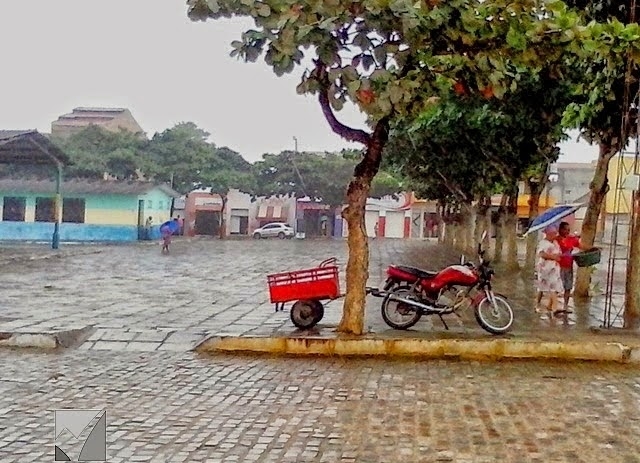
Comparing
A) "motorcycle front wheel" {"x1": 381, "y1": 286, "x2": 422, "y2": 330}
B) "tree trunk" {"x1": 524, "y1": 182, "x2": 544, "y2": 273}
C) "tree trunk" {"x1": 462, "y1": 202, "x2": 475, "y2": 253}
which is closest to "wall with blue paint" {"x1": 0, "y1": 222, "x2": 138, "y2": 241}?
"tree trunk" {"x1": 462, "y1": 202, "x2": 475, "y2": 253}

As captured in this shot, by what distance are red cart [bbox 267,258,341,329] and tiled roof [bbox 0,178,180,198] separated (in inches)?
1301

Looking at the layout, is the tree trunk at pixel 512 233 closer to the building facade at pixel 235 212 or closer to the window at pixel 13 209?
the window at pixel 13 209

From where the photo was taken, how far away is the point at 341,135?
36.5ft

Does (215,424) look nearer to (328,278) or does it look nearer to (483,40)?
(328,278)

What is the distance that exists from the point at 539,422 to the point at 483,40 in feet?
15.7

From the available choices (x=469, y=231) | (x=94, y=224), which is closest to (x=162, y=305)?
(x=469, y=231)

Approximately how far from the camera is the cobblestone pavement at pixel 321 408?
5996mm

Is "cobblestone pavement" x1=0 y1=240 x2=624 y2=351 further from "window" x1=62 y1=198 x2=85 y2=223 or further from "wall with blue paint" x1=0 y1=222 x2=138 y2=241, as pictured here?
"window" x1=62 y1=198 x2=85 y2=223

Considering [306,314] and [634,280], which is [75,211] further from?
[634,280]

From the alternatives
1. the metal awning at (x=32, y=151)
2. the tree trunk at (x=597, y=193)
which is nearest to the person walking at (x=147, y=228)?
the metal awning at (x=32, y=151)

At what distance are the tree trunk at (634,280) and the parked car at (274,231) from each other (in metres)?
43.2

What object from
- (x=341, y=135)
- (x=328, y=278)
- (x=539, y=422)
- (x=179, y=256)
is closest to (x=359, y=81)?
(x=341, y=135)

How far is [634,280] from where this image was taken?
494 inches

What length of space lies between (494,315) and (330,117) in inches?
129
